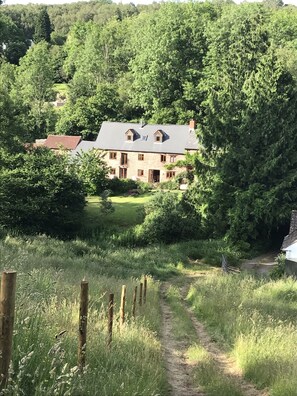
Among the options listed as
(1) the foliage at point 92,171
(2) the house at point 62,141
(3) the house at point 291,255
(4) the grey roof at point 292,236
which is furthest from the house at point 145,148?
(3) the house at point 291,255

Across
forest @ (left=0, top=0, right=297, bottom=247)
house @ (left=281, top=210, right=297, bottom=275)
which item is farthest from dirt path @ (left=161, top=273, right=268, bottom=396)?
forest @ (left=0, top=0, right=297, bottom=247)

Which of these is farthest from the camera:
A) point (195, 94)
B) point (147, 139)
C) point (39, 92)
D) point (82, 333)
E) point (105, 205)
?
point (39, 92)

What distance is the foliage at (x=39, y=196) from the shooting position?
3362cm

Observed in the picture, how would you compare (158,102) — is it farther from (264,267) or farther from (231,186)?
(264,267)

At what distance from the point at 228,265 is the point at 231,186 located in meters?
7.21

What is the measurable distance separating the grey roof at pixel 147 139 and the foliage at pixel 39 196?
18809 millimetres

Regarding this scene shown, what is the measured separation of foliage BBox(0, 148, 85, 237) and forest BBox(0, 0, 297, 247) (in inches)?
6.5

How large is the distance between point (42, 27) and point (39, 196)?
113411mm

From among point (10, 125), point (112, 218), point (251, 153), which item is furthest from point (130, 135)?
point (251, 153)

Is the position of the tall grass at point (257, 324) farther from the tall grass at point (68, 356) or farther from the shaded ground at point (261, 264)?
the shaded ground at point (261, 264)

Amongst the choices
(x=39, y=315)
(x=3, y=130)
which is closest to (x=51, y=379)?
(x=39, y=315)

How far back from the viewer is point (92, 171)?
48688 mm

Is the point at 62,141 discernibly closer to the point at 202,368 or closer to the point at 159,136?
the point at 159,136

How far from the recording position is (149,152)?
181ft
